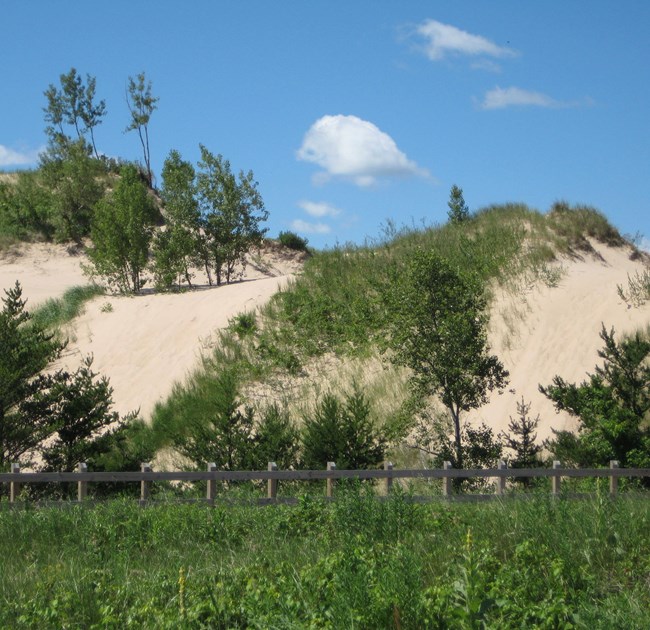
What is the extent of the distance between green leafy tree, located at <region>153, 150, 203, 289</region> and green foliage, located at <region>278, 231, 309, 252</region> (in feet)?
53.0

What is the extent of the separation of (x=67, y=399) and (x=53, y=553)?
37.2ft

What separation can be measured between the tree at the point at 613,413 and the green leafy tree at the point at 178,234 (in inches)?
903

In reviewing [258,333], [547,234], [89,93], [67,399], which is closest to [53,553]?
[67,399]

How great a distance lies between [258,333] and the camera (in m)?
32.2

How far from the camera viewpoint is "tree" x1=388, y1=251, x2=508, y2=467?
2131 centimetres

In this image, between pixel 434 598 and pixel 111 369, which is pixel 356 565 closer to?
pixel 434 598

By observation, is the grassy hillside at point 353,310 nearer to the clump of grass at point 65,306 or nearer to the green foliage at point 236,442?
the green foliage at point 236,442

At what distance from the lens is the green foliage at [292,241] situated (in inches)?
2367

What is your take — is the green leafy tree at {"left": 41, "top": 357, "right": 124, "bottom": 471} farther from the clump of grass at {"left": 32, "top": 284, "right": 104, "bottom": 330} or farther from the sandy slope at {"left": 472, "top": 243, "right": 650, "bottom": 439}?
the clump of grass at {"left": 32, "top": 284, "right": 104, "bottom": 330}

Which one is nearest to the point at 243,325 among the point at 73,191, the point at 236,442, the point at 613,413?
the point at 236,442

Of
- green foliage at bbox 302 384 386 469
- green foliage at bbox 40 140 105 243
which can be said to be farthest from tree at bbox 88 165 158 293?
green foliage at bbox 302 384 386 469

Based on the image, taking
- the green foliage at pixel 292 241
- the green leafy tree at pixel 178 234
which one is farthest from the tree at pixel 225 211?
the green foliage at pixel 292 241

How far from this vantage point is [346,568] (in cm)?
801

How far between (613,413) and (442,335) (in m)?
4.17
